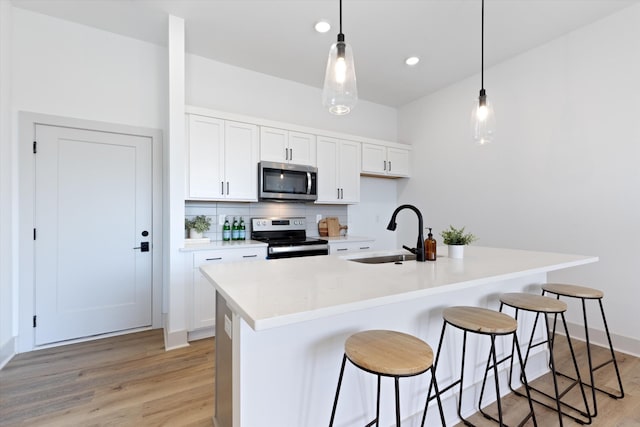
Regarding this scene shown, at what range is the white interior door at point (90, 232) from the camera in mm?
2672

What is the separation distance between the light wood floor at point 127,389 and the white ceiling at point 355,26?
2965mm

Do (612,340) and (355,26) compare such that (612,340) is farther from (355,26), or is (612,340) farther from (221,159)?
(221,159)

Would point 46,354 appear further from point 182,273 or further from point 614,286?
point 614,286

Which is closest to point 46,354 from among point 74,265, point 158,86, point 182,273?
point 74,265

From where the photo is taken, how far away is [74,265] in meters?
2.78

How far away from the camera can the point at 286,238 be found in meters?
3.64

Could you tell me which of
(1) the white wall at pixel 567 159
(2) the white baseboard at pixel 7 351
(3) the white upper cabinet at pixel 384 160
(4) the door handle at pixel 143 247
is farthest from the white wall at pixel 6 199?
(1) the white wall at pixel 567 159

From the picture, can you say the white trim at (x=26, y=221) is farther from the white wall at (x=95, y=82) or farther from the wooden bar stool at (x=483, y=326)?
the wooden bar stool at (x=483, y=326)

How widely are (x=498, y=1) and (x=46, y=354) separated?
4.80 m

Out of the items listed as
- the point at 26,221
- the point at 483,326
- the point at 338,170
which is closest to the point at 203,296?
the point at 26,221

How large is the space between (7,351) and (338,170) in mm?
3601

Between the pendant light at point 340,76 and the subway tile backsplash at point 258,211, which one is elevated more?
the pendant light at point 340,76

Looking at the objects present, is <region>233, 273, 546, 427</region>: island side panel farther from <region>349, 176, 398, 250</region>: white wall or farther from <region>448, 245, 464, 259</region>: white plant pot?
<region>349, 176, 398, 250</region>: white wall

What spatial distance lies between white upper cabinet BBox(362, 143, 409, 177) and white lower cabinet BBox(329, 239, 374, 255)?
103 centimetres
